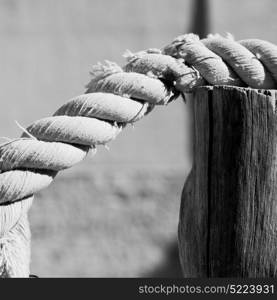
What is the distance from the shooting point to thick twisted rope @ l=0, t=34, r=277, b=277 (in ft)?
4.81

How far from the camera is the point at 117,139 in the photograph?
4992mm

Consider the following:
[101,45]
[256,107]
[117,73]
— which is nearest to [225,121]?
[256,107]

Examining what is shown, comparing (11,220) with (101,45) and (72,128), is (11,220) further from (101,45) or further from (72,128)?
(101,45)

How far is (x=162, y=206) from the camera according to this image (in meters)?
5.02

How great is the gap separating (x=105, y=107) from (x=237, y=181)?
0.27m

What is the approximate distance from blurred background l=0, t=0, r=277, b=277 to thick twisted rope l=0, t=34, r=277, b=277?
315 centimetres

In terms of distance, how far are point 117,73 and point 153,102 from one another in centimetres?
9

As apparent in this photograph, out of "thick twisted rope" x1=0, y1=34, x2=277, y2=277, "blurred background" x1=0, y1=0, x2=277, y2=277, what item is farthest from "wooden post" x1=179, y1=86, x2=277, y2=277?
"blurred background" x1=0, y1=0, x2=277, y2=277

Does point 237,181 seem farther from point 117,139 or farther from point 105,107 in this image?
point 117,139

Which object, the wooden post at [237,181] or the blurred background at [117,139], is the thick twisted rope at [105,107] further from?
the blurred background at [117,139]

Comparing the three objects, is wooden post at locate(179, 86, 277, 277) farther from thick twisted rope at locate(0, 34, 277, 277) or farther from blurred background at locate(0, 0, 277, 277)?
blurred background at locate(0, 0, 277, 277)

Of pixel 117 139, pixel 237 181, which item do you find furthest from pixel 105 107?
pixel 117 139

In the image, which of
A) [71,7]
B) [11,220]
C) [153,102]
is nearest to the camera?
[11,220]

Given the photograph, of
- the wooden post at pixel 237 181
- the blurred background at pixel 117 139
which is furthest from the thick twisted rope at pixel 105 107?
the blurred background at pixel 117 139
